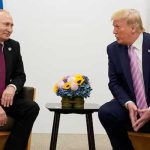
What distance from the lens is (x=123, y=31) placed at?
3.23 meters

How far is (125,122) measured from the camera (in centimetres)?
313

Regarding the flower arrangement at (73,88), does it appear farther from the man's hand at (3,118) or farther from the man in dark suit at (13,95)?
the man's hand at (3,118)

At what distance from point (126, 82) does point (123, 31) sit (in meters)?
0.42

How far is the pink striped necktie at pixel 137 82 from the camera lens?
313 cm

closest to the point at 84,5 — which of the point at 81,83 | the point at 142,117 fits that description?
Result: the point at 81,83

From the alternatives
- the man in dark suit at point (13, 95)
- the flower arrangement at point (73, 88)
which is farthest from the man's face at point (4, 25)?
the flower arrangement at point (73, 88)

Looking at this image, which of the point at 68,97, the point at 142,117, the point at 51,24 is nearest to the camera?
the point at 142,117

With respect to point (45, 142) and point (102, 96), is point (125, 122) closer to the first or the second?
point (45, 142)

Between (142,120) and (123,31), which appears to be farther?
(123,31)

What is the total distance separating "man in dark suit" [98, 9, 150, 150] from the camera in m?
3.08

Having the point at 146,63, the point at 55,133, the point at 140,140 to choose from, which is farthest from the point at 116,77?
the point at 55,133

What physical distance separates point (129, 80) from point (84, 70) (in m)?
1.90

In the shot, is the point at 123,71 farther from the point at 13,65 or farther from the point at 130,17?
the point at 13,65

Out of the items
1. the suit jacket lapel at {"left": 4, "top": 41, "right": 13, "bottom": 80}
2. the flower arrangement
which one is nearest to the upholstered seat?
the flower arrangement
